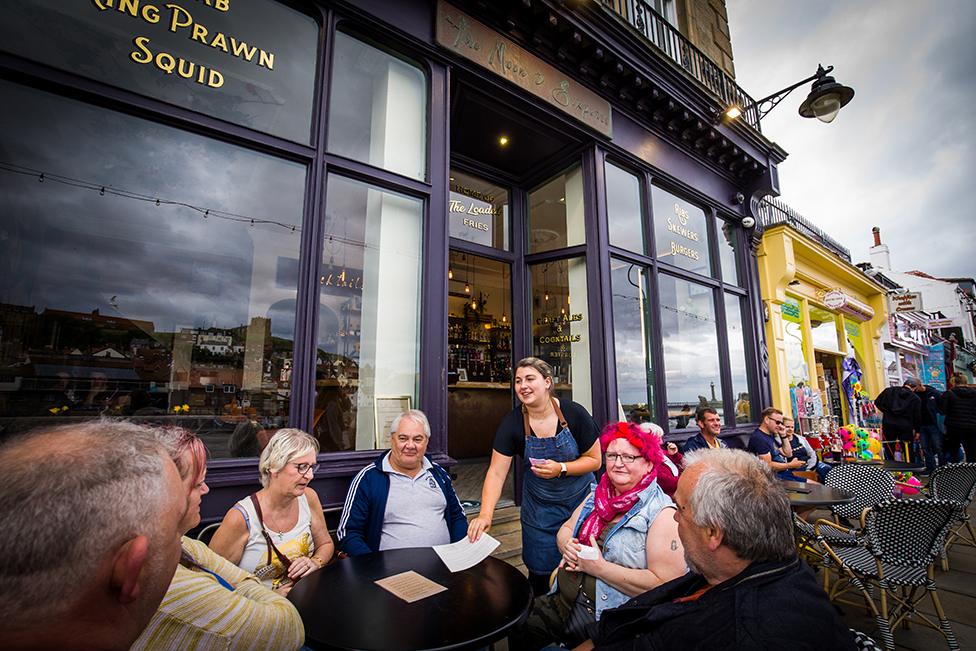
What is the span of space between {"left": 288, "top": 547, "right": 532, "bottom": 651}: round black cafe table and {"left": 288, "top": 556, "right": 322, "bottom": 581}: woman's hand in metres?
0.14

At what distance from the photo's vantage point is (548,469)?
2.54 meters

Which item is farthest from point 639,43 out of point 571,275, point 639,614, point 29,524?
point 29,524

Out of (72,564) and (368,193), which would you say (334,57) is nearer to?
(368,193)

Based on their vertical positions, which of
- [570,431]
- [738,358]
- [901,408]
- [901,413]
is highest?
[738,358]

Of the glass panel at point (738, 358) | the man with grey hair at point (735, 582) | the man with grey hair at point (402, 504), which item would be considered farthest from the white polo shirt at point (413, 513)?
the glass panel at point (738, 358)

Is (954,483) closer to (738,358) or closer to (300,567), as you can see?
(738,358)

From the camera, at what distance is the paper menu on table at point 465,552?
2082 mm

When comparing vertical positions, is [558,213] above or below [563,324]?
above

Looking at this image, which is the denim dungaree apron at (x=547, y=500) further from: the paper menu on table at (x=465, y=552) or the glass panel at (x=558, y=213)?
the glass panel at (x=558, y=213)

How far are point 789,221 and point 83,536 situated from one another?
40.5ft

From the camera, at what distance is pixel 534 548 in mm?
2666

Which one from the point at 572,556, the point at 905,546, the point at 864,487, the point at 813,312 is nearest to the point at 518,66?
the point at 572,556

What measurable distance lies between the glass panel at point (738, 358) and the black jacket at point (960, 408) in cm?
432

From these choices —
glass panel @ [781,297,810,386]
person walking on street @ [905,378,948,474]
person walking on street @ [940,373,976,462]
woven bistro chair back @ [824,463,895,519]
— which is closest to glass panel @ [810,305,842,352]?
glass panel @ [781,297,810,386]
